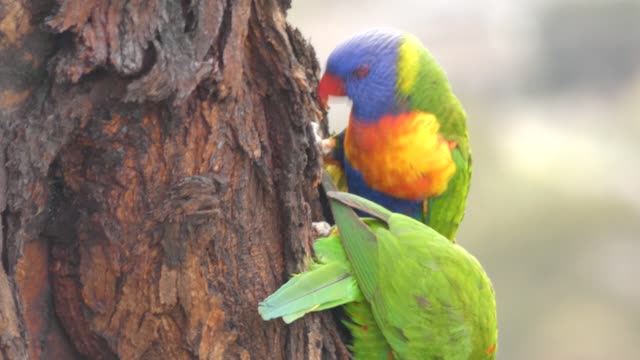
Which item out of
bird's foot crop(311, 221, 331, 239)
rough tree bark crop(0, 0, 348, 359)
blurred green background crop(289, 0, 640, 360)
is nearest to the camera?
rough tree bark crop(0, 0, 348, 359)

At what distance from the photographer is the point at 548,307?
22.4 feet

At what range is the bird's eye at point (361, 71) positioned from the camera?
250cm

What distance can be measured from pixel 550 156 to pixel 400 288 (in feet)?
19.5

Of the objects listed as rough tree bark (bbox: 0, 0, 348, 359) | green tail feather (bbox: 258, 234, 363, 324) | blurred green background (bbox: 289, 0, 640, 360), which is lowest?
blurred green background (bbox: 289, 0, 640, 360)

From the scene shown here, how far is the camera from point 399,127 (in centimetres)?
256

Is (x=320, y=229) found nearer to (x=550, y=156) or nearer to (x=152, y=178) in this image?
(x=152, y=178)

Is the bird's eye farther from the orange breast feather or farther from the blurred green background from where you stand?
the blurred green background

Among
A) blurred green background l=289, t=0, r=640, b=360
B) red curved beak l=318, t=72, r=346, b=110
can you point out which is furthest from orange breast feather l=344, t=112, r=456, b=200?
blurred green background l=289, t=0, r=640, b=360

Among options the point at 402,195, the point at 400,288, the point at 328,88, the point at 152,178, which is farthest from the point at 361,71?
the point at 152,178

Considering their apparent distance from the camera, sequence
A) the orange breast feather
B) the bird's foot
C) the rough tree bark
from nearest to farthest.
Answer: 1. the rough tree bark
2. the bird's foot
3. the orange breast feather

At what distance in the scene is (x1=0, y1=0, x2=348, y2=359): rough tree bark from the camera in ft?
5.06

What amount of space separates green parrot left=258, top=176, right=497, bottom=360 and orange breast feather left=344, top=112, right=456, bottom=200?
0.48m

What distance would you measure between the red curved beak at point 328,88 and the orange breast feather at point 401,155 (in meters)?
0.14

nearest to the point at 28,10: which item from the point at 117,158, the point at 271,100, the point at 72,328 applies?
the point at 117,158
